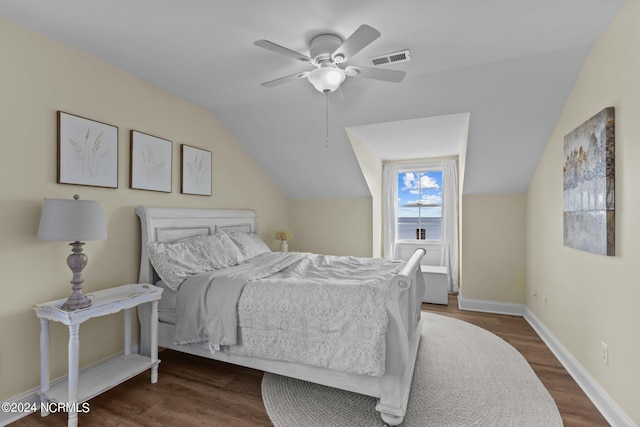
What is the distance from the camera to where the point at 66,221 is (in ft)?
6.38

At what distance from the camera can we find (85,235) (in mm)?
1999

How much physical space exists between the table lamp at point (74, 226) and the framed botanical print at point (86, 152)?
0.46 meters

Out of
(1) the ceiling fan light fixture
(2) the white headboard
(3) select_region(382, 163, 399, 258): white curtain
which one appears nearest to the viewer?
(1) the ceiling fan light fixture

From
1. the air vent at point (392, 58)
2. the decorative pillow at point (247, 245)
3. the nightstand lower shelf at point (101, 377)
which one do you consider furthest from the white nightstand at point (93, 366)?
the air vent at point (392, 58)

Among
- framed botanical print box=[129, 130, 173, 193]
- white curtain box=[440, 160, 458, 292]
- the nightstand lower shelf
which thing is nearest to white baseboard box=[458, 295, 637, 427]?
white curtain box=[440, 160, 458, 292]

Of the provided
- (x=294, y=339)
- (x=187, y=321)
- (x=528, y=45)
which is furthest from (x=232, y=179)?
(x=528, y=45)

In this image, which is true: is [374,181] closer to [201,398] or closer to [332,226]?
[332,226]

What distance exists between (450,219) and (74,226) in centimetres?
486

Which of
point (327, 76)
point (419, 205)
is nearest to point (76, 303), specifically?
point (327, 76)

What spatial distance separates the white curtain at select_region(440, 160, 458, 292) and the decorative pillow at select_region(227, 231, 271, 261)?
303 centimetres

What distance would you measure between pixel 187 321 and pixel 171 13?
2.16 metres

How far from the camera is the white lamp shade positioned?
6.32 ft

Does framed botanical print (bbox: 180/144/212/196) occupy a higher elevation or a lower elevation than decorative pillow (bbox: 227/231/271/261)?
higher

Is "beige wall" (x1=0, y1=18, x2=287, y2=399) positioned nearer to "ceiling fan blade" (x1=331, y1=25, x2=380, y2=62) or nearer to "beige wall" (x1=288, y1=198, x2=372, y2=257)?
"ceiling fan blade" (x1=331, y1=25, x2=380, y2=62)
